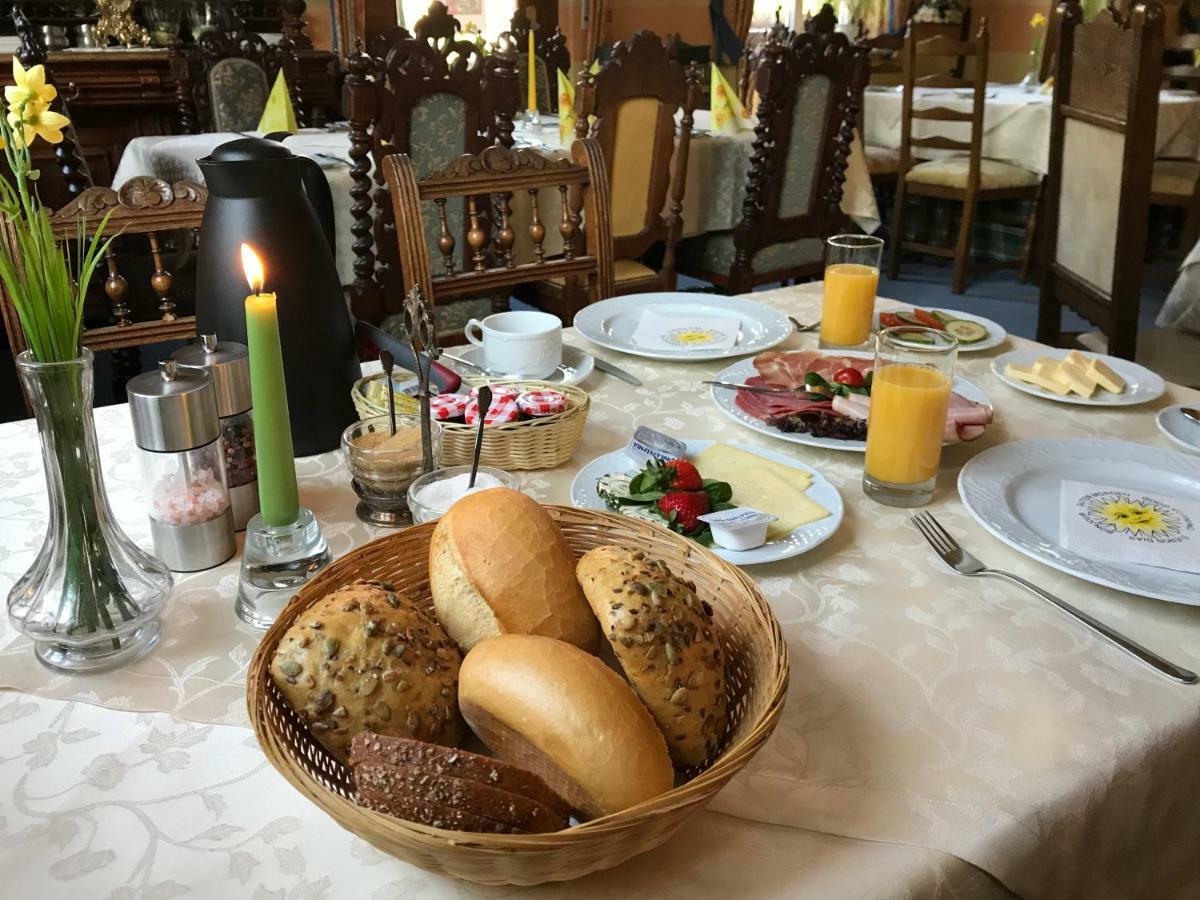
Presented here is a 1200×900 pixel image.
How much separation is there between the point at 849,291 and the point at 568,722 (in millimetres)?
920

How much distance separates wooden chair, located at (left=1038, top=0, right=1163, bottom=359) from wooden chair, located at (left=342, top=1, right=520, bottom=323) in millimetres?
1316

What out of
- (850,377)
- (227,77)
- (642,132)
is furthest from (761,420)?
(227,77)

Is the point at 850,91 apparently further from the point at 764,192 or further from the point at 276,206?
the point at 276,206

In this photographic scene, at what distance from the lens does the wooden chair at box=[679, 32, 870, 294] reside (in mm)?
2816

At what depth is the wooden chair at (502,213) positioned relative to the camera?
140 cm

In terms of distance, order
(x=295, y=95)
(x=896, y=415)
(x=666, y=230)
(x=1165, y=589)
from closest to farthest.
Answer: (x=1165, y=589) → (x=896, y=415) → (x=666, y=230) → (x=295, y=95)

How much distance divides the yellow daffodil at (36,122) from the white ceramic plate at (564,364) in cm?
52

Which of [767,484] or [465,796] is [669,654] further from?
[767,484]

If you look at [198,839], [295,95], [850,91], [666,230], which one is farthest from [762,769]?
[295,95]

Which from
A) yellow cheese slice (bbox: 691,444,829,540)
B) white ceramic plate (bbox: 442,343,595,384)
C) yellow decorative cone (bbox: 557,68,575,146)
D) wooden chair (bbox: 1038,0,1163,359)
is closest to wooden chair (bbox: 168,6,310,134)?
yellow decorative cone (bbox: 557,68,575,146)

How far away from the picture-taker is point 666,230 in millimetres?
2953

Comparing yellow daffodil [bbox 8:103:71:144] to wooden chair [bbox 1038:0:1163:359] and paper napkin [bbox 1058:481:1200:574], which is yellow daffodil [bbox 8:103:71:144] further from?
wooden chair [bbox 1038:0:1163:359]

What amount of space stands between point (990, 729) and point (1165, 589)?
0.21 meters

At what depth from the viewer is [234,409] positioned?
76cm
